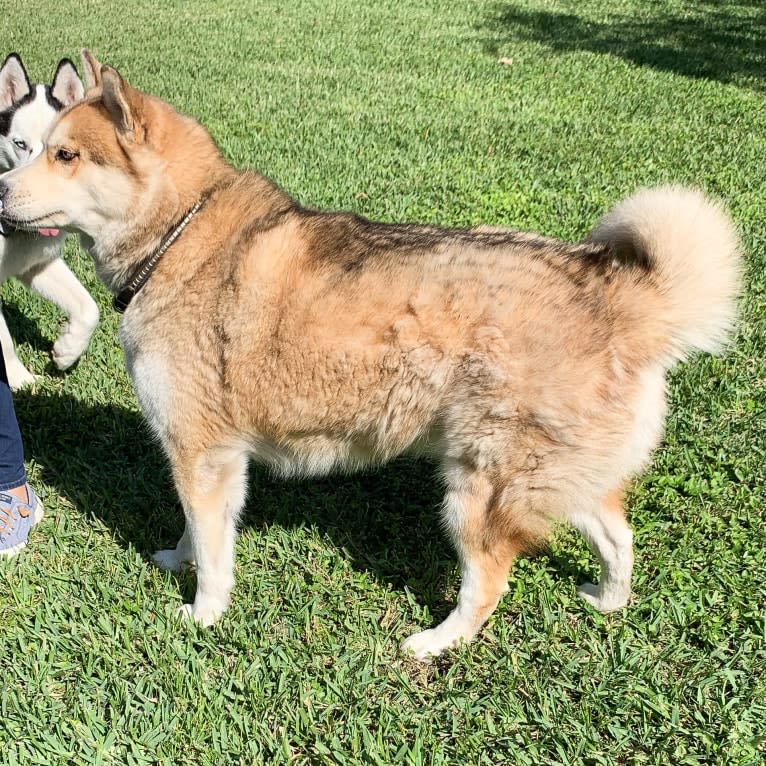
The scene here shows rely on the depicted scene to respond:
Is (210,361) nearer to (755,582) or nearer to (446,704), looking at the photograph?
(446,704)

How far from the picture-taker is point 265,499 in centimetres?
354

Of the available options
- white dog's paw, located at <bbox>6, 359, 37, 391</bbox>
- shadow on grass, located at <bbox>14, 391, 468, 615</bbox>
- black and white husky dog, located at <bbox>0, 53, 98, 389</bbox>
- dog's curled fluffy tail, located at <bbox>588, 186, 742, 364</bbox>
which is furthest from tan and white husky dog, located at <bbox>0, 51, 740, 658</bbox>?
white dog's paw, located at <bbox>6, 359, 37, 391</bbox>

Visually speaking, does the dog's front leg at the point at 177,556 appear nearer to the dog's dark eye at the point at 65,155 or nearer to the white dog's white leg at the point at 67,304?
the dog's dark eye at the point at 65,155

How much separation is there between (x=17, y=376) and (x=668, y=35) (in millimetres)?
12535

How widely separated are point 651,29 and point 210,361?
13.2 metres

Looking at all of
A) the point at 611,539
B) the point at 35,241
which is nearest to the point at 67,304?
the point at 35,241

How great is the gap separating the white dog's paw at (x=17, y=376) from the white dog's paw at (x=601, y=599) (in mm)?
3409

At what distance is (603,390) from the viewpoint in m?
2.27

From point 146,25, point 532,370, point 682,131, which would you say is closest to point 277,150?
point 682,131

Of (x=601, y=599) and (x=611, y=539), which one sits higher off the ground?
(x=611, y=539)

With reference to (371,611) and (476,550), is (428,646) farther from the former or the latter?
(476,550)

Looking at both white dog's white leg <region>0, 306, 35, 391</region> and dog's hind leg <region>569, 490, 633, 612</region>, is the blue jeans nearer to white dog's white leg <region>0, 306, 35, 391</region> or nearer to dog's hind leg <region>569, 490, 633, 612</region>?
white dog's white leg <region>0, 306, 35, 391</region>

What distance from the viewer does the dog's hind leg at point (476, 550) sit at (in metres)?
2.45

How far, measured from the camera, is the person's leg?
318cm
